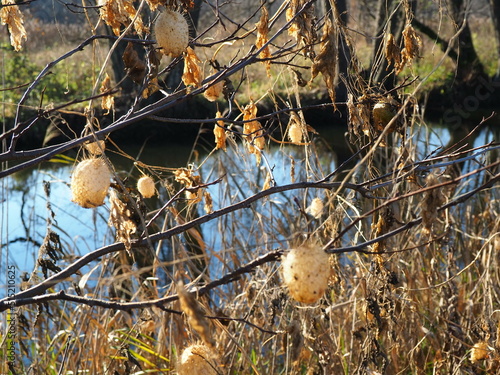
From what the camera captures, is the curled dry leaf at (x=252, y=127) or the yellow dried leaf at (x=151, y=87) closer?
the yellow dried leaf at (x=151, y=87)

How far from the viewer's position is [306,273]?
766 millimetres

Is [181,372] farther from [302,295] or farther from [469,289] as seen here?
[469,289]

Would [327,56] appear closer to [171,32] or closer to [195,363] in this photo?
[171,32]

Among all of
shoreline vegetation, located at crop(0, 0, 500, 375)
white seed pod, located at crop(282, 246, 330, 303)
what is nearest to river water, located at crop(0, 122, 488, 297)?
shoreline vegetation, located at crop(0, 0, 500, 375)

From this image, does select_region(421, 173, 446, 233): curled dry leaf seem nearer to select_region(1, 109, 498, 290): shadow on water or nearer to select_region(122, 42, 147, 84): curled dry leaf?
select_region(122, 42, 147, 84): curled dry leaf

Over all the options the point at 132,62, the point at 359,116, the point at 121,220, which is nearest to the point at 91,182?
the point at 121,220

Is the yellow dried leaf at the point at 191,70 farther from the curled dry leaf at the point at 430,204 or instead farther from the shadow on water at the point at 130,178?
the shadow on water at the point at 130,178

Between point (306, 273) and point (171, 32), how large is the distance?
1.43 feet

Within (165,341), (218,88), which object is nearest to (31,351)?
(165,341)

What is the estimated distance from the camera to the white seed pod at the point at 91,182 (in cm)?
89

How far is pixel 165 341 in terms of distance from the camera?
195 cm

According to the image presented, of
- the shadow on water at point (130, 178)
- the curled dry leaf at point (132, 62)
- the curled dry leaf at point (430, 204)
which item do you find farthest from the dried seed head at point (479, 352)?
the curled dry leaf at point (132, 62)

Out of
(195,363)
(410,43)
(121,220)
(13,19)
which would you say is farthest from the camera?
(410,43)

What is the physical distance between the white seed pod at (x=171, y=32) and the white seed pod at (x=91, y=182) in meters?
0.21
